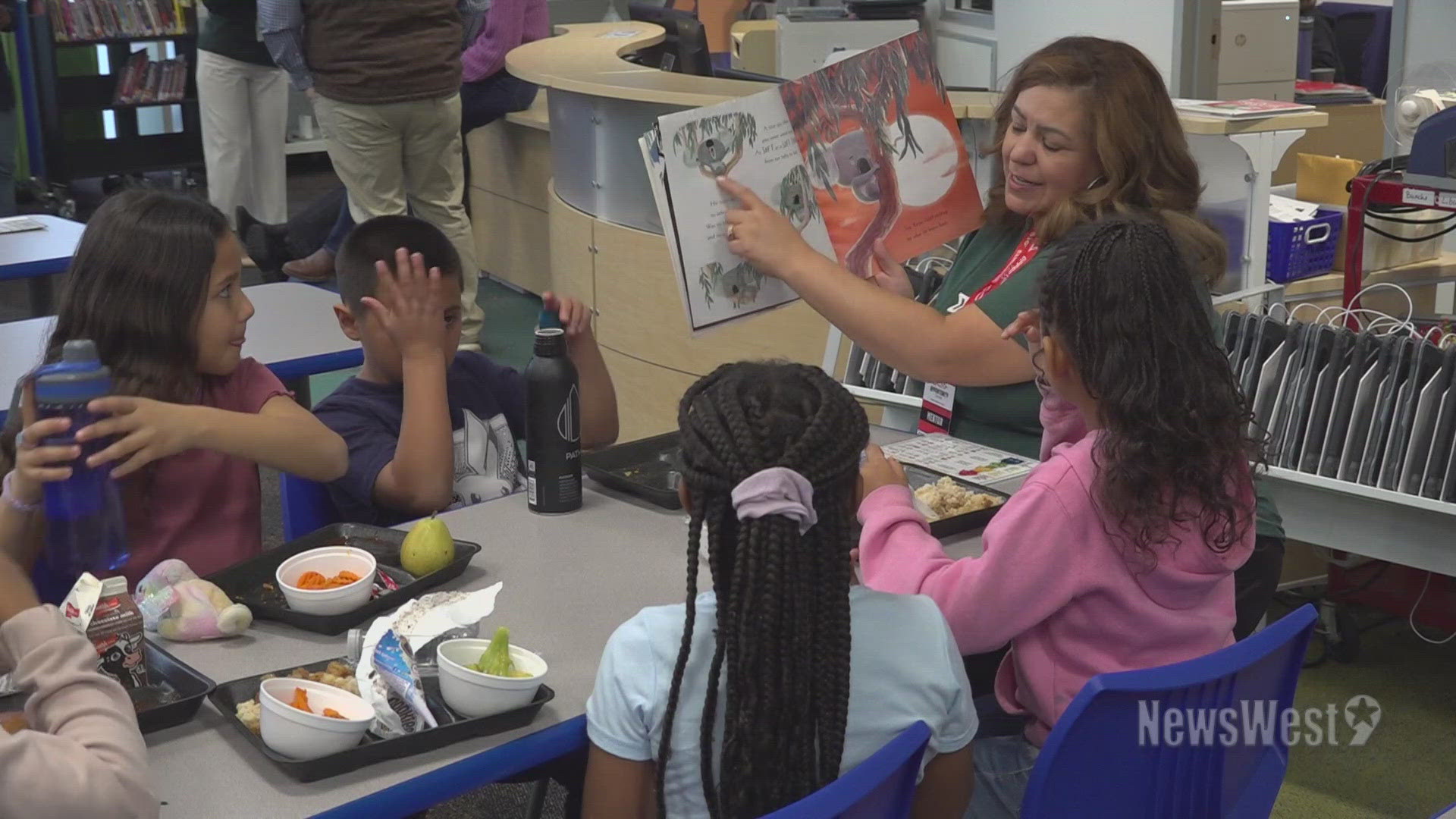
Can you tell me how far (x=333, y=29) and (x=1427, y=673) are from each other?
3393 millimetres

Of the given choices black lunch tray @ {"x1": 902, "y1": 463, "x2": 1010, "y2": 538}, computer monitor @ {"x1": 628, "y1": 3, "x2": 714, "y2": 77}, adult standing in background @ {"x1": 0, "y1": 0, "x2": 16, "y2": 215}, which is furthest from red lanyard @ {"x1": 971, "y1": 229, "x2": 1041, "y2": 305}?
adult standing in background @ {"x1": 0, "y1": 0, "x2": 16, "y2": 215}

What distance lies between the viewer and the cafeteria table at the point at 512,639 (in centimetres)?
123

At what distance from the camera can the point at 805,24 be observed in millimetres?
5594

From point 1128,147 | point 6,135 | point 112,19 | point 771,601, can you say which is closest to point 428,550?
point 771,601

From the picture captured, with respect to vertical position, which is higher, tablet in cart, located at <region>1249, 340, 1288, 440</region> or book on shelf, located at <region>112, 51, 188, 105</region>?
book on shelf, located at <region>112, 51, 188, 105</region>

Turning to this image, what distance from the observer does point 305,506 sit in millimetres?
2205

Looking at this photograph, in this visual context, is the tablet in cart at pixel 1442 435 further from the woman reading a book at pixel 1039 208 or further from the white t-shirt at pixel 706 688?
the white t-shirt at pixel 706 688

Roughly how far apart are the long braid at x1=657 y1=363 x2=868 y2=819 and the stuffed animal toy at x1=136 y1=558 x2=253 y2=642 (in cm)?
52

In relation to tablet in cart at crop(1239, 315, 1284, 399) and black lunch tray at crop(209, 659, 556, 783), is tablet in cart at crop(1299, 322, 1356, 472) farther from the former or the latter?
black lunch tray at crop(209, 659, 556, 783)

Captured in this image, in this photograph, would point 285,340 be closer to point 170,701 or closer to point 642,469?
point 642,469

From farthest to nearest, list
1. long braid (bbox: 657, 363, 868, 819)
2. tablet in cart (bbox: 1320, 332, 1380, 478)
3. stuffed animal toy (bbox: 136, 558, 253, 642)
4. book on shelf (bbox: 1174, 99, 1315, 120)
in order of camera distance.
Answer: book on shelf (bbox: 1174, 99, 1315, 120) → tablet in cart (bbox: 1320, 332, 1380, 478) → stuffed animal toy (bbox: 136, 558, 253, 642) → long braid (bbox: 657, 363, 868, 819)

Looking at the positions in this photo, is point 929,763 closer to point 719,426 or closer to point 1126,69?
point 719,426

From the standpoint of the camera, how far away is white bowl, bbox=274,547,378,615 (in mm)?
1527

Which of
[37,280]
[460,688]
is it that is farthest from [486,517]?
[37,280]
